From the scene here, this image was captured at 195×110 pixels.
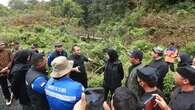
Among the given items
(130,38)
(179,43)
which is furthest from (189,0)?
(179,43)

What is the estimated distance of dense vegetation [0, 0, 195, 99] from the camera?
580 inches

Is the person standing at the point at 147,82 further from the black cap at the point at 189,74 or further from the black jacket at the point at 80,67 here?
the black jacket at the point at 80,67

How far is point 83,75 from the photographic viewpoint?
8.88m

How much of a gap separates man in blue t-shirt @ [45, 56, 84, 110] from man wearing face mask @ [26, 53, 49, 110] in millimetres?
371

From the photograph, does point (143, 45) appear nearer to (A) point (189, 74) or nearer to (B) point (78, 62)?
(B) point (78, 62)

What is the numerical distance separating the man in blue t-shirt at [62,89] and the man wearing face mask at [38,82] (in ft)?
1.22

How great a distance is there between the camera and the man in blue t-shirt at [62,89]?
483cm

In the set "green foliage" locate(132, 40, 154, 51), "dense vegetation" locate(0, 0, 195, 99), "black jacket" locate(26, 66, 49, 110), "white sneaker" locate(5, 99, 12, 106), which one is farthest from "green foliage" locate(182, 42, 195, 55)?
"black jacket" locate(26, 66, 49, 110)

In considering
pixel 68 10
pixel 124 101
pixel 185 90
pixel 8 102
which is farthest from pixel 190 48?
pixel 68 10

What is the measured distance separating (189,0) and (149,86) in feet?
55.9

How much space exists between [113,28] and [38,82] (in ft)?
53.6

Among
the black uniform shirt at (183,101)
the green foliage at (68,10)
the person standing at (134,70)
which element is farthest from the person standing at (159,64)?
the green foliage at (68,10)

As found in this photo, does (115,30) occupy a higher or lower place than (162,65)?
lower

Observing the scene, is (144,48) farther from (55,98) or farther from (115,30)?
(55,98)
